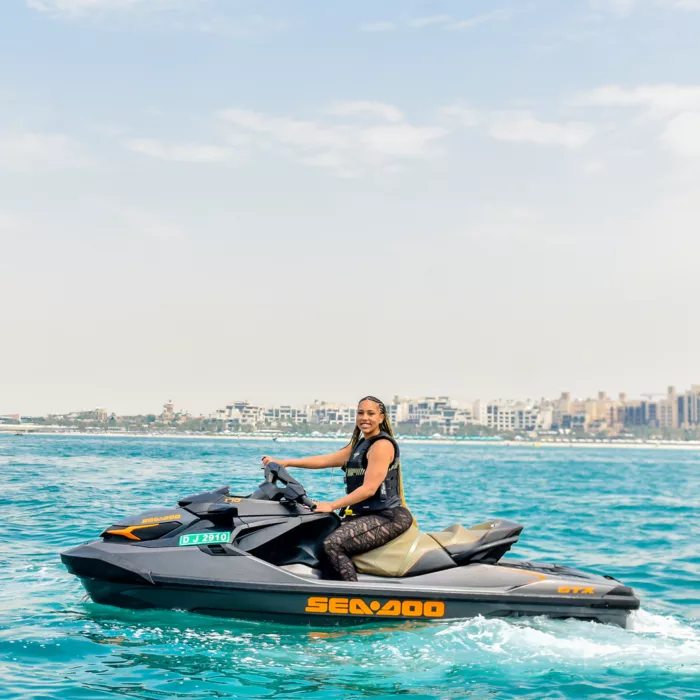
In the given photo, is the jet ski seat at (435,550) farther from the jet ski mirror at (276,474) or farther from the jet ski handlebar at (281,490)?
the jet ski mirror at (276,474)

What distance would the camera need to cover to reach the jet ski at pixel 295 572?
6438mm

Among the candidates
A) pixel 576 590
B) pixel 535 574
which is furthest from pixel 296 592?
pixel 576 590

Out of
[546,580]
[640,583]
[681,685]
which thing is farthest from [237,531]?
[640,583]

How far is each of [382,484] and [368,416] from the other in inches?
22.0

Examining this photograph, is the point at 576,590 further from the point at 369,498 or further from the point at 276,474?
the point at 276,474

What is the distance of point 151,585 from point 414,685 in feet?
7.27

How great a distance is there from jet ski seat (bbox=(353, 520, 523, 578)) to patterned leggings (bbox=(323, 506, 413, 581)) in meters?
0.08

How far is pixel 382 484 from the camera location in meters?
6.81

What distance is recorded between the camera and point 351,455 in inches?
274

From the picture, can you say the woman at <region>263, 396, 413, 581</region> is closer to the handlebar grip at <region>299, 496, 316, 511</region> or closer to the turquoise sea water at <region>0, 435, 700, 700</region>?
the handlebar grip at <region>299, 496, 316, 511</region>

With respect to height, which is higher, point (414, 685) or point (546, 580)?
point (546, 580)

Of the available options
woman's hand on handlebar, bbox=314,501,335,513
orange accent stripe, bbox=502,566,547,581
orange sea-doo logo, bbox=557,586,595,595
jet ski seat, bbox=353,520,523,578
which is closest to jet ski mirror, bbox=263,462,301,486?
woman's hand on handlebar, bbox=314,501,335,513

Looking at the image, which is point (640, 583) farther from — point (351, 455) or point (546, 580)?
point (351, 455)

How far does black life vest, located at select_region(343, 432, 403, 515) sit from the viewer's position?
6.84 metres
